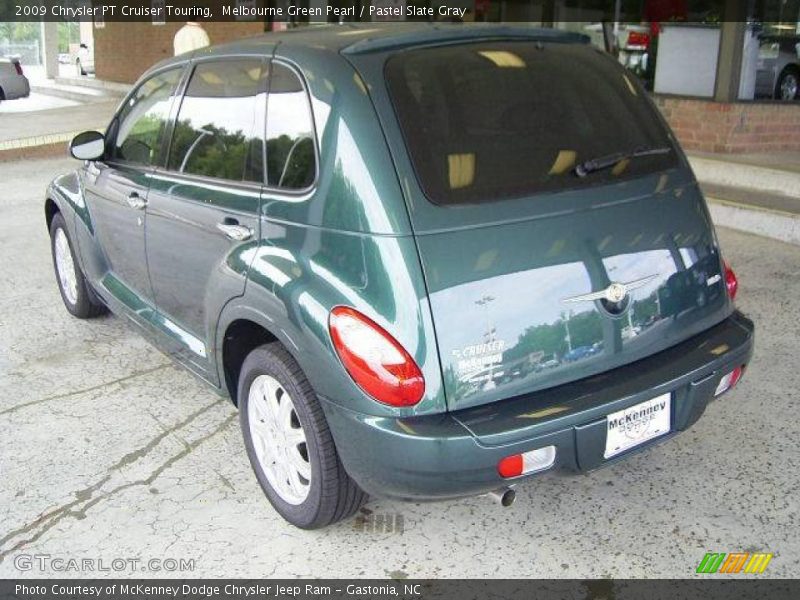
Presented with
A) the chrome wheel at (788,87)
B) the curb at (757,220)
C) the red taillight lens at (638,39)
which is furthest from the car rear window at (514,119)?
the red taillight lens at (638,39)

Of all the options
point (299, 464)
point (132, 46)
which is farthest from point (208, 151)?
point (132, 46)

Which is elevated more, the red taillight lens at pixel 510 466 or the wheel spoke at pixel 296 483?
the red taillight lens at pixel 510 466

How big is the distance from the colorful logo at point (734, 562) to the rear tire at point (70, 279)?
12.1 feet

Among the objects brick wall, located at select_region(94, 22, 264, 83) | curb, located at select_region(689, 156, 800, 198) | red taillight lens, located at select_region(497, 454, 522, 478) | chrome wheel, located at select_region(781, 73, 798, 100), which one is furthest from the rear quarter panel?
brick wall, located at select_region(94, 22, 264, 83)

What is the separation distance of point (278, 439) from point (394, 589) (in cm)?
67

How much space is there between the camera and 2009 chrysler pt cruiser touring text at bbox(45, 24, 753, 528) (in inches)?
97.7

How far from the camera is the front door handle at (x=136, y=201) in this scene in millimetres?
3768

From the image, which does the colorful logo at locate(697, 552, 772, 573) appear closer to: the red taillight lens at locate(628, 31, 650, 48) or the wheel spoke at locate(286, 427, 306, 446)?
the wheel spoke at locate(286, 427, 306, 446)

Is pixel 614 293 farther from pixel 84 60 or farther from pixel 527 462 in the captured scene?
pixel 84 60

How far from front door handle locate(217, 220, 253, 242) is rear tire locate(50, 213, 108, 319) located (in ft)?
7.01

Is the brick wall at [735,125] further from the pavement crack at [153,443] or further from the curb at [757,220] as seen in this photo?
the pavement crack at [153,443]

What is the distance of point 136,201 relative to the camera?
12.5 feet

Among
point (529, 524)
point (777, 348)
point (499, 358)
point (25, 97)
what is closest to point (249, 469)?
point (529, 524)

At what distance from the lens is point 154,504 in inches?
126
